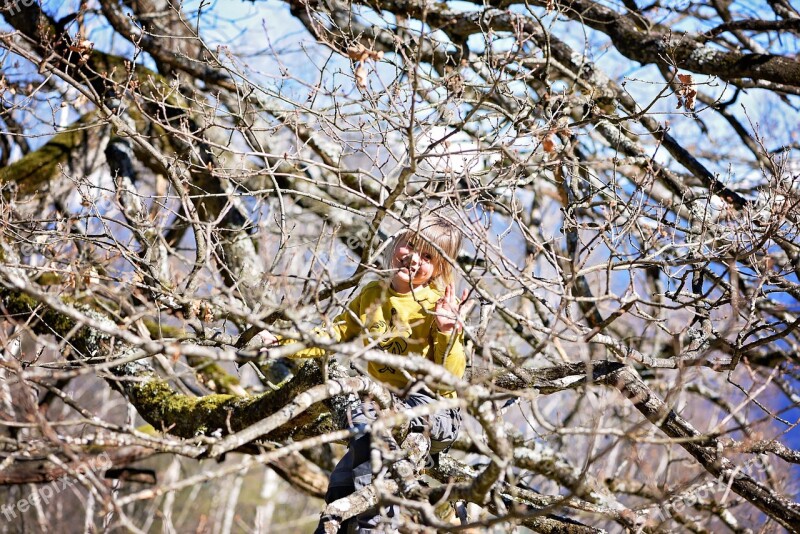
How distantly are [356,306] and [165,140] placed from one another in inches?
125

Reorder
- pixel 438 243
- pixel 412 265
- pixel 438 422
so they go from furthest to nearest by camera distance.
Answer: pixel 438 243 → pixel 412 265 → pixel 438 422

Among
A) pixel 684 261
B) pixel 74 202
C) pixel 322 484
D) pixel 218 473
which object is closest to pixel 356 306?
pixel 684 261

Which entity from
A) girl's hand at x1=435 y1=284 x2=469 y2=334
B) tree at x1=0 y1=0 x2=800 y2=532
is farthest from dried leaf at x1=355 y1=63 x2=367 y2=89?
girl's hand at x1=435 y1=284 x2=469 y2=334

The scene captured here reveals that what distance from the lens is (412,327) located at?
11.1ft

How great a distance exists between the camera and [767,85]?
16.1 ft

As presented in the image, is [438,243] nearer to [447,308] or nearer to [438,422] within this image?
[447,308]

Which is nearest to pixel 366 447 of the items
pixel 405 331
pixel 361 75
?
pixel 405 331

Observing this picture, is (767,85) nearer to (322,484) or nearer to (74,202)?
(322,484)

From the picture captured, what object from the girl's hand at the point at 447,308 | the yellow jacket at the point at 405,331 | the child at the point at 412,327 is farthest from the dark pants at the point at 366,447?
the girl's hand at the point at 447,308

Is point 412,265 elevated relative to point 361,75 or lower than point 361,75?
lower

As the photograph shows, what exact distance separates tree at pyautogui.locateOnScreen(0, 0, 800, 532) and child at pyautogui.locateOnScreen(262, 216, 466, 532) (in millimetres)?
115

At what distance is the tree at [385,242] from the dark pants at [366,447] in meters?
0.12

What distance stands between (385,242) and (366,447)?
80 cm

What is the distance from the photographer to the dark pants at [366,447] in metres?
2.77
